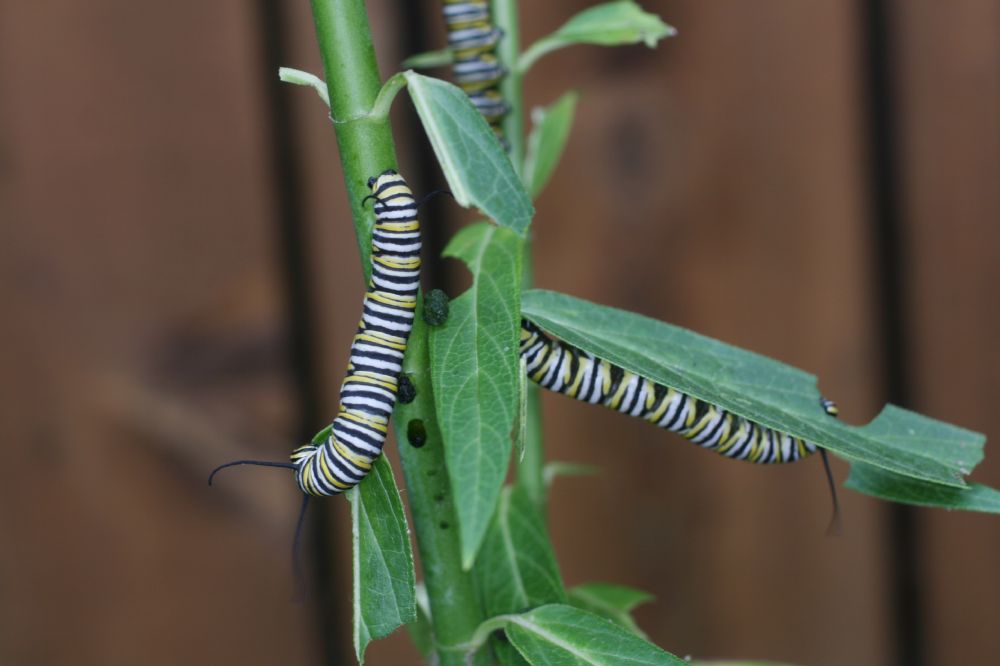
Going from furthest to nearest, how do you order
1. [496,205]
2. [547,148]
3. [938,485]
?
[547,148], [938,485], [496,205]

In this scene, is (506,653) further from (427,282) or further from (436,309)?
(427,282)

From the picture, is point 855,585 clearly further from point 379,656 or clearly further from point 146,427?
point 146,427

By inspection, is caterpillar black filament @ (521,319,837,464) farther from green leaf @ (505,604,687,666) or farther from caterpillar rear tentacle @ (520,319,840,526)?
green leaf @ (505,604,687,666)

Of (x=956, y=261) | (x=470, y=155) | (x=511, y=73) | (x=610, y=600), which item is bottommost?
(x=610, y=600)

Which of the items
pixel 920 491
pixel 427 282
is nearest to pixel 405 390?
pixel 920 491

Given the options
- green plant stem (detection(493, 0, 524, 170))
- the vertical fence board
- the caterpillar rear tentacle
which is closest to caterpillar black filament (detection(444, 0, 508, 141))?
green plant stem (detection(493, 0, 524, 170))

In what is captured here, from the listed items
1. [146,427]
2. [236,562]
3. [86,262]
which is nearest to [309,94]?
[86,262]

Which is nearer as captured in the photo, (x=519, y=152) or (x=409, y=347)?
(x=409, y=347)
